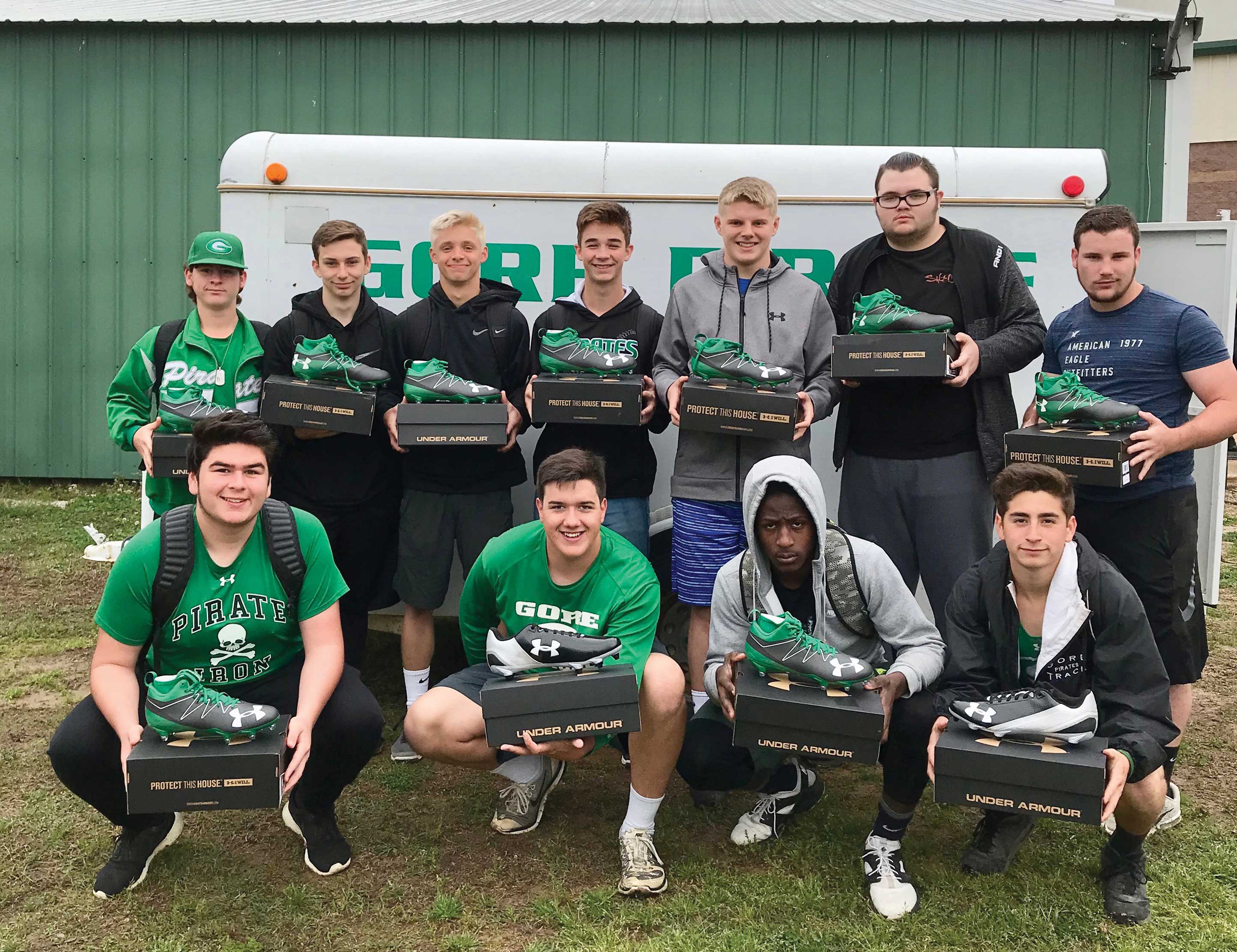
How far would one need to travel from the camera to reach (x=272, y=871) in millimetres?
3264

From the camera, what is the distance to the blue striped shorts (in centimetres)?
378

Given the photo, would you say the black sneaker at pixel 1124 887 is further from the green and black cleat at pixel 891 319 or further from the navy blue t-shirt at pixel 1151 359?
the green and black cleat at pixel 891 319

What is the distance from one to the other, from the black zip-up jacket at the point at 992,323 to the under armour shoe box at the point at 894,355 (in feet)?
0.45

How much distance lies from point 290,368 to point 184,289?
5776 mm

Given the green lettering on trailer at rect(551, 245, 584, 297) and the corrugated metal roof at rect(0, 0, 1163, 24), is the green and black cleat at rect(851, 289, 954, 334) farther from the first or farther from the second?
the corrugated metal roof at rect(0, 0, 1163, 24)

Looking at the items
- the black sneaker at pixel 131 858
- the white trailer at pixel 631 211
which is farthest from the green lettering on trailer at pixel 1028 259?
the black sneaker at pixel 131 858

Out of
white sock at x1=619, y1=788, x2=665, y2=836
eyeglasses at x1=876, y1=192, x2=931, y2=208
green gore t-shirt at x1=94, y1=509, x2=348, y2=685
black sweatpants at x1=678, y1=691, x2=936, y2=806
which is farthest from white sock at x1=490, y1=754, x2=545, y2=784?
eyeglasses at x1=876, y1=192, x2=931, y2=208

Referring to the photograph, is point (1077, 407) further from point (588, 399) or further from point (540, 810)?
point (540, 810)

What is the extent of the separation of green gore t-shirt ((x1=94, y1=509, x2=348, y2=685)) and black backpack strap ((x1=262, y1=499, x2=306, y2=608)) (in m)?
0.02

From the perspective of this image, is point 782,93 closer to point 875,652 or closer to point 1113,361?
point 1113,361

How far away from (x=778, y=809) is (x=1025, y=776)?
1015 millimetres

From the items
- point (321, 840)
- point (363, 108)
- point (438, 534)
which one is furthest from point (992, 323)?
point (363, 108)

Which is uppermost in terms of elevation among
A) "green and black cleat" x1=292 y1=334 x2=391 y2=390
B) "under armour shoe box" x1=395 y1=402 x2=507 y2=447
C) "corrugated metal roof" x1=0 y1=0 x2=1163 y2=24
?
"corrugated metal roof" x1=0 y1=0 x2=1163 y2=24

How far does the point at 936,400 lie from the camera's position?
3.69 meters
